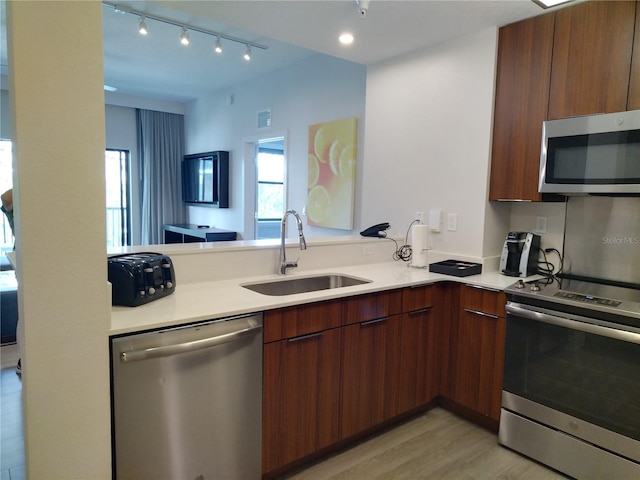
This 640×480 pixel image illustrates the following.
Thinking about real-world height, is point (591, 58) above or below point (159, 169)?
above

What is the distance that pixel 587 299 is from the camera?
2131 mm

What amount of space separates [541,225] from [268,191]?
3891 millimetres

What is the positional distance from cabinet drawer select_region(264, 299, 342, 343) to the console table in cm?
374

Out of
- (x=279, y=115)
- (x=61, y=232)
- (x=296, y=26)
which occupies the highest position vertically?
(x=296, y=26)

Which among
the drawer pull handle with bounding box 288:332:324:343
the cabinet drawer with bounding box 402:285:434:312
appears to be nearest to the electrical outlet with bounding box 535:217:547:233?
the cabinet drawer with bounding box 402:285:434:312

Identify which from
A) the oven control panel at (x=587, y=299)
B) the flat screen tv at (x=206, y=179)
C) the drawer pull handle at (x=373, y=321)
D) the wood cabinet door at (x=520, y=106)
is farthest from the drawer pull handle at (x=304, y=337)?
the flat screen tv at (x=206, y=179)

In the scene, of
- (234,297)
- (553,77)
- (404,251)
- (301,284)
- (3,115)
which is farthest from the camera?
(3,115)

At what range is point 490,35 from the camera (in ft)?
Result: 9.02

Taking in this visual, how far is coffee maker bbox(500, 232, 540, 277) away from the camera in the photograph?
106 inches

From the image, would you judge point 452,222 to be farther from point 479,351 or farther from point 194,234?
point 194,234

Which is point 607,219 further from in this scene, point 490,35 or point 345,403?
point 345,403

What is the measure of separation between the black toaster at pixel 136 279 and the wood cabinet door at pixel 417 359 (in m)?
1.38

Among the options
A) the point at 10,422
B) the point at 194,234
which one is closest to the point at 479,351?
the point at 10,422

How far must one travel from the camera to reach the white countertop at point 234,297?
1.62 m
